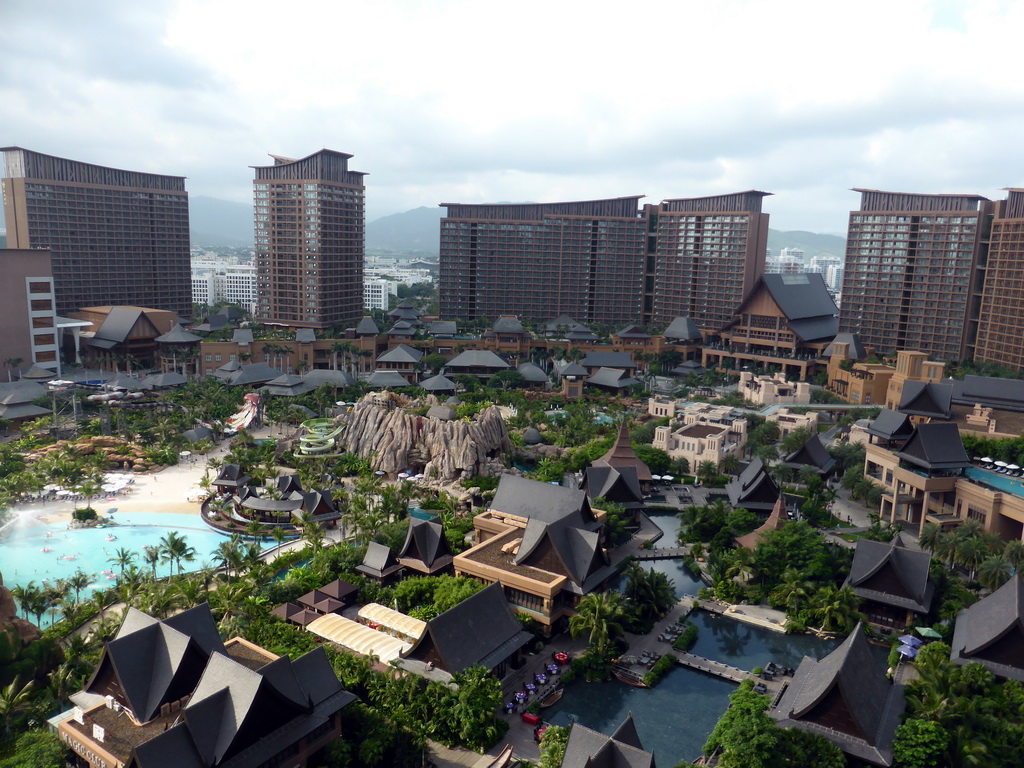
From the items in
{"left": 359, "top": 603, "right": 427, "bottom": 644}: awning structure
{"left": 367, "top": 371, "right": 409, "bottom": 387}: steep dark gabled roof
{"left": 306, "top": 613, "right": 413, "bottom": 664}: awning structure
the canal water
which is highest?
{"left": 367, "top": 371, "right": 409, "bottom": 387}: steep dark gabled roof

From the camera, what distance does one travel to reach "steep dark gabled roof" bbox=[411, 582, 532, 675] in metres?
28.1

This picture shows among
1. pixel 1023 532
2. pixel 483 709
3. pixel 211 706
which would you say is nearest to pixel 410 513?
pixel 483 709

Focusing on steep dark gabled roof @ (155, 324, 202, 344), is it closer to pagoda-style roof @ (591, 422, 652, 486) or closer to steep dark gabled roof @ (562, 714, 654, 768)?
pagoda-style roof @ (591, 422, 652, 486)

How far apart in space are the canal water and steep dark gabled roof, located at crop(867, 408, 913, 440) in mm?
22402

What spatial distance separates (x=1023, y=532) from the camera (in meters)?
42.0

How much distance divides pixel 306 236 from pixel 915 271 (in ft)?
257

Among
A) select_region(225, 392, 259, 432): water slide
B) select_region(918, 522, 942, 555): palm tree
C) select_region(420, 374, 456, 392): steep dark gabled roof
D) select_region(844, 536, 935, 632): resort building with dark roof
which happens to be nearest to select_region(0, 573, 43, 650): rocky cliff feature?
select_region(225, 392, 259, 432): water slide

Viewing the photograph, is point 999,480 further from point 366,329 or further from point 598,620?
point 366,329

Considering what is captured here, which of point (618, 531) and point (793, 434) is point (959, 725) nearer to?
point (618, 531)

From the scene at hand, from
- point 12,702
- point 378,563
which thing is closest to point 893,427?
point 378,563

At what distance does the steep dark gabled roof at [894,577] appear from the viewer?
34875 millimetres

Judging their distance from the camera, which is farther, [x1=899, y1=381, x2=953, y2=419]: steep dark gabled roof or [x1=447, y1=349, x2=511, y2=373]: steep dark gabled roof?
[x1=447, y1=349, x2=511, y2=373]: steep dark gabled roof

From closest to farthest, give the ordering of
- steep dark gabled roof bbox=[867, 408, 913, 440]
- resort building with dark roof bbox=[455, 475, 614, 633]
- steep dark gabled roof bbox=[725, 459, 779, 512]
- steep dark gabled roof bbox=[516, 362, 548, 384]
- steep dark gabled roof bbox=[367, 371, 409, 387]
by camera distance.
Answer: resort building with dark roof bbox=[455, 475, 614, 633] → steep dark gabled roof bbox=[725, 459, 779, 512] → steep dark gabled roof bbox=[867, 408, 913, 440] → steep dark gabled roof bbox=[367, 371, 409, 387] → steep dark gabled roof bbox=[516, 362, 548, 384]

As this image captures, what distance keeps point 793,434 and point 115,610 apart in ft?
161
